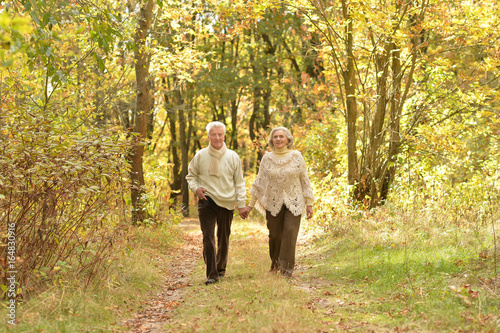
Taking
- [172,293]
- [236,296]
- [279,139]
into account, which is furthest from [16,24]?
[279,139]

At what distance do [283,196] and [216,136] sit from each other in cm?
123

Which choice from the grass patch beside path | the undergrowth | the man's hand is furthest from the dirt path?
the grass patch beside path

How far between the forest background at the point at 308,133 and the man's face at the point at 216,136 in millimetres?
998

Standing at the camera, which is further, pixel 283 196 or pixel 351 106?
pixel 351 106

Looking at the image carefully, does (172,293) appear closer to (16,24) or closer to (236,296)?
(236,296)

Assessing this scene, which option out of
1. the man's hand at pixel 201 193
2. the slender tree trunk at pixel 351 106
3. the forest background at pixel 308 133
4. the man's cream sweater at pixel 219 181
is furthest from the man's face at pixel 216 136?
the slender tree trunk at pixel 351 106

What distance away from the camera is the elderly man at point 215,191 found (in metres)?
6.63

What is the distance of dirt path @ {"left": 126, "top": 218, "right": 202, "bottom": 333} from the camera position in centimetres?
482

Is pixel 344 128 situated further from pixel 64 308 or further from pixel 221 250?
Answer: pixel 64 308

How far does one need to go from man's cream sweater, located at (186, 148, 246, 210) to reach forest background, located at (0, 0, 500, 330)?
0.83m

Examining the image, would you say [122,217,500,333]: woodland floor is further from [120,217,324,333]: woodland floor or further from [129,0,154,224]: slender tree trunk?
[129,0,154,224]: slender tree trunk

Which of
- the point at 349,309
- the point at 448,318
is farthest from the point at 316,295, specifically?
the point at 448,318

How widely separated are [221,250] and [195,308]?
1.60 m

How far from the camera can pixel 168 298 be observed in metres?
6.05
